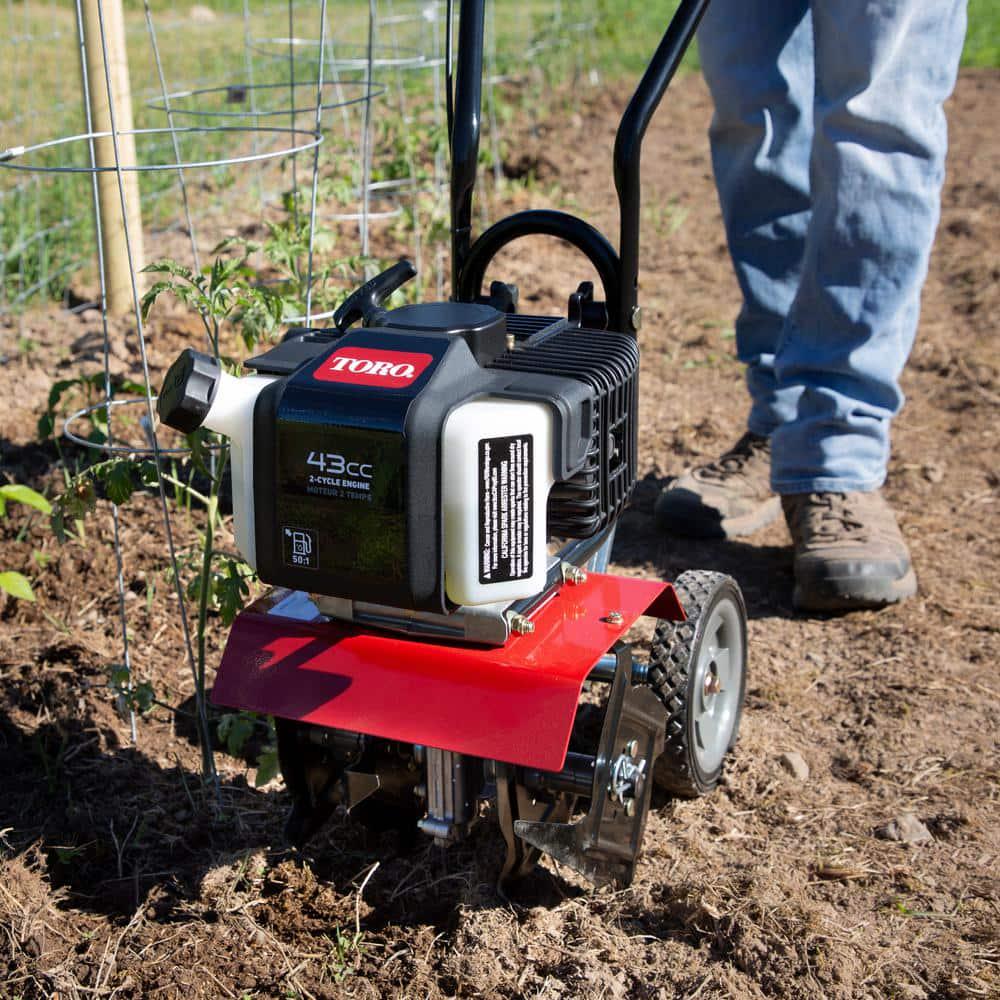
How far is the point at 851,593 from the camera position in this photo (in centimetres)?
231

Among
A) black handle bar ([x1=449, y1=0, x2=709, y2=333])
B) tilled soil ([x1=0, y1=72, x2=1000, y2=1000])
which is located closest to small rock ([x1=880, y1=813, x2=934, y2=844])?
tilled soil ([x1=0, y1=72, x2=1000, y2=1000])

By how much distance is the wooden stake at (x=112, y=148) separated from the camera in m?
2.82

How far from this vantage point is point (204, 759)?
182cm

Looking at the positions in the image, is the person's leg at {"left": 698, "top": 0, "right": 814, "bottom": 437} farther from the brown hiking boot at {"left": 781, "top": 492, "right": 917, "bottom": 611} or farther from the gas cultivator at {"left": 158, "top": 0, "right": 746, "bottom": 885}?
the gas cultivator at {"left": 158, "top": 0, "right": 746, "bottom": 885}

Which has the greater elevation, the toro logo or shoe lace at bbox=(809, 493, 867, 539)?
the toro logo

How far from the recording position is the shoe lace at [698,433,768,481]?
272 cm

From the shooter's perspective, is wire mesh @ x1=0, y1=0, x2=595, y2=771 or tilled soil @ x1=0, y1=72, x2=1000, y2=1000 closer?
tilled soil @ x1=0, y1=72, x2=1000, y2=1000

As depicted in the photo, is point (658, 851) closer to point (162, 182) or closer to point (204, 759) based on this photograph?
point (204, 759)

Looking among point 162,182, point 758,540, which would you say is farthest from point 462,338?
point 162,182

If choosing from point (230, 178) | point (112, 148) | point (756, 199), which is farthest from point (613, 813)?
point (230, 178)

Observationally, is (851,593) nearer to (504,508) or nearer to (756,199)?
(756,199)

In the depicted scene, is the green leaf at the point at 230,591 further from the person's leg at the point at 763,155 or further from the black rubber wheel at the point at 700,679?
the person's leg at the point at 763,155

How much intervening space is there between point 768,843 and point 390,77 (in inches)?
204

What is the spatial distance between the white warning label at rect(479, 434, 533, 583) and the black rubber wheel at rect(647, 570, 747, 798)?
42cm
